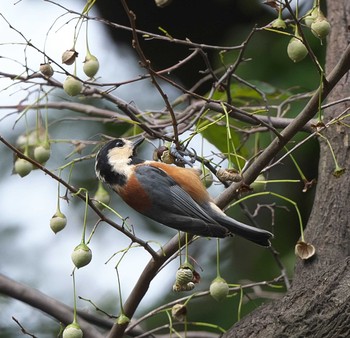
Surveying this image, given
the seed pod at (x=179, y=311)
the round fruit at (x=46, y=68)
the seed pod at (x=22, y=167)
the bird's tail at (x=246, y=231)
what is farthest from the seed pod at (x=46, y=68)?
the seed pod at (x=179, y=311)

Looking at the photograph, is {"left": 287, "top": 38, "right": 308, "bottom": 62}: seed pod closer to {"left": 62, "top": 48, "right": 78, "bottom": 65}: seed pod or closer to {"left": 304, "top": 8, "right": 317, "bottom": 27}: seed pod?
{"left": 304, "top": 8, "right": 317, "bottom": 27}: seed pod

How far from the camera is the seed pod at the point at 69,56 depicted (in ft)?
6.79

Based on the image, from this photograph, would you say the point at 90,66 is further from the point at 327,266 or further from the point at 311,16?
the point at 327,266

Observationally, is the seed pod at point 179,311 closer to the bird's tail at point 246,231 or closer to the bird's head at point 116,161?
the bird's tail at point 246,231

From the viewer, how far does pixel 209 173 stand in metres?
2.29

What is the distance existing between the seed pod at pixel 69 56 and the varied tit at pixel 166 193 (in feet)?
1.15

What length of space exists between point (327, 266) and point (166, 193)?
395mm

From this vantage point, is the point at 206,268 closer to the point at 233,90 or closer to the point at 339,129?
the point at 233,90

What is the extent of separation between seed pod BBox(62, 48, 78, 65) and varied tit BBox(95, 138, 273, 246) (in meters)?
0.35

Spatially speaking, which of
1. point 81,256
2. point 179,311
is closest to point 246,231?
point 179,311

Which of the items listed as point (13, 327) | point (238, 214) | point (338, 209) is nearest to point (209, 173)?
point (338, 209)

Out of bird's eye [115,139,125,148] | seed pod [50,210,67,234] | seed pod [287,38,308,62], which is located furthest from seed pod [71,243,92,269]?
seed pod [287,38,308,62]

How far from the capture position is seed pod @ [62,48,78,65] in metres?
2.07

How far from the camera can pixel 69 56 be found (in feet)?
6.79
